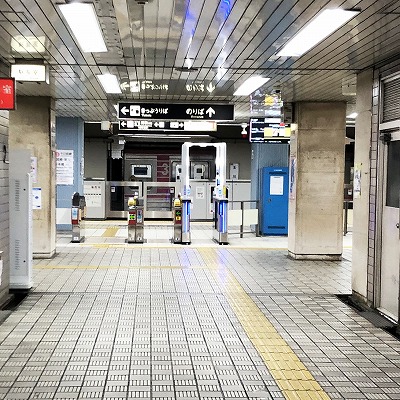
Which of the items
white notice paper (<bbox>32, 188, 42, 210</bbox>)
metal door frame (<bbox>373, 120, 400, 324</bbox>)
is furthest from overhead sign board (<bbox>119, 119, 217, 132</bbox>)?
metal door frame (<bbox>373, 120, 400, 324</bbox>)

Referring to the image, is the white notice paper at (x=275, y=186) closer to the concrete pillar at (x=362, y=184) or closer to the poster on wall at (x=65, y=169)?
the poster on wall at (x=65, y=169)

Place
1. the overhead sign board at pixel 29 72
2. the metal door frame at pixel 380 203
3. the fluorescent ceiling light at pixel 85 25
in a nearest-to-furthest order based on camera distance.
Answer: the fluorescent ceiling light at pixel 85 25
the metal door frame at pixel 380 203
the overhead sign board at pixel 29 72

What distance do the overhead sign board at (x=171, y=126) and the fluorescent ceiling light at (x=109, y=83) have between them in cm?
66

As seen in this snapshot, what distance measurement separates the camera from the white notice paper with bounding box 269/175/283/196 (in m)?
13.5

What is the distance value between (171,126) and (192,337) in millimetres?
5143

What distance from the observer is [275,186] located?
13.5 m

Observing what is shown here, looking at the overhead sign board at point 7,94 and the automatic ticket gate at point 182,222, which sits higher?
the overhead sign board at point 7,94

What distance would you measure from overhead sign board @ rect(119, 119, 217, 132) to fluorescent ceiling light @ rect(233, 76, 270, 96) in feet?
2.23

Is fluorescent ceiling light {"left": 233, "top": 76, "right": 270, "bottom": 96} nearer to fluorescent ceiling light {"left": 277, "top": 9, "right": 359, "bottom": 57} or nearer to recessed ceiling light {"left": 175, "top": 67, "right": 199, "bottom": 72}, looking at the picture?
recessed ceiling light {"left": 175, "top": 67, "right": 199, "bottom": 72}

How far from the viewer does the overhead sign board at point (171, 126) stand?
30.5 ft

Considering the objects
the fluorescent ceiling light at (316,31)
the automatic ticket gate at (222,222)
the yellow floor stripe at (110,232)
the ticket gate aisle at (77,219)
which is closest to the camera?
the fluorescent ceiling light at (316,31)

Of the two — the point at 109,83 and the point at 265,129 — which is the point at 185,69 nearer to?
the point at 109,83

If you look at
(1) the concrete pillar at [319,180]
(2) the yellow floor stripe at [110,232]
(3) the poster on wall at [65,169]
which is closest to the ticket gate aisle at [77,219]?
(2) the yellow floor stripe at [110,232]

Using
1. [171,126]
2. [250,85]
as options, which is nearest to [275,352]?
[250,85]
